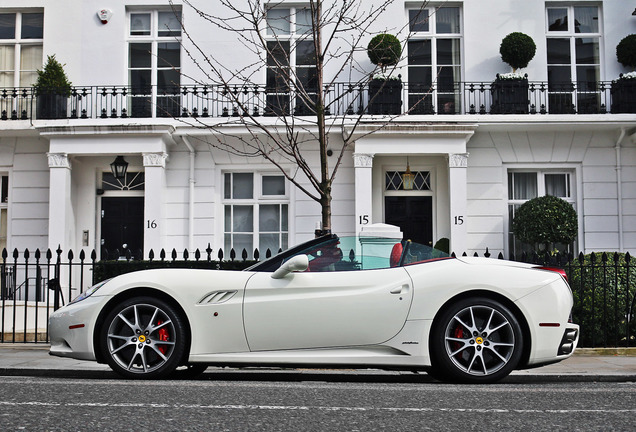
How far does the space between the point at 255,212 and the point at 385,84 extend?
4146 millimetres

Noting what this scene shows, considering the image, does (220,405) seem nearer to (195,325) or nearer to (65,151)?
(195,325)

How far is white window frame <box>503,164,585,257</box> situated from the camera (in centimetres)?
1734

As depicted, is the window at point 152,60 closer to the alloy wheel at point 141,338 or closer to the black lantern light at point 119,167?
the black lantern light at point 119,167

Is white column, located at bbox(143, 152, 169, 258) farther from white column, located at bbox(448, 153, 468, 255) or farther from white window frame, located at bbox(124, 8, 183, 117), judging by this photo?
white column, located at bbox(448, 153, 468, 255)

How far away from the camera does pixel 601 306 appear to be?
986 centimetres

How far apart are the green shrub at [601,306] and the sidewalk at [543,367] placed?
48 centimetres

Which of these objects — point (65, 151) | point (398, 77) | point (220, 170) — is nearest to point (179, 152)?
point (220, 170)

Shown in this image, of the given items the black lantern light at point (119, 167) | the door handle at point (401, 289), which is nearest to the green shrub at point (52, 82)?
the black lantern light at point (119, 167)

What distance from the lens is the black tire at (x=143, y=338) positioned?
19.8 ft

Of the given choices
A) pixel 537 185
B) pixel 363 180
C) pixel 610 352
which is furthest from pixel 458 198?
pixel 610 352

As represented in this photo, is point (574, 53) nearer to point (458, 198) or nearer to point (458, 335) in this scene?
point (458, 198)

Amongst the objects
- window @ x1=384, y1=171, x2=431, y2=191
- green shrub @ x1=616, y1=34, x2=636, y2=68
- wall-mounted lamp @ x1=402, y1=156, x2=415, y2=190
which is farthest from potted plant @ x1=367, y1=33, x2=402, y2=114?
green shrub @ x1=616, y1=34, x2=636, y2=68

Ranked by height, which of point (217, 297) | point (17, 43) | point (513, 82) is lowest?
point (217, 297)

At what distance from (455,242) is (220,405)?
483 inches
